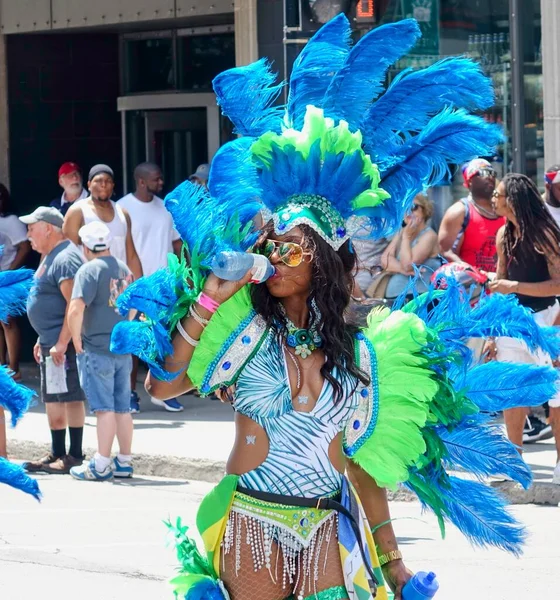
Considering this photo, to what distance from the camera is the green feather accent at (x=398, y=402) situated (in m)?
3.88

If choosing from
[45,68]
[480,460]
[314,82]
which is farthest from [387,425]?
[45,68]

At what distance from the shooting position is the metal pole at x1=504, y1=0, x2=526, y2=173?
1109cm

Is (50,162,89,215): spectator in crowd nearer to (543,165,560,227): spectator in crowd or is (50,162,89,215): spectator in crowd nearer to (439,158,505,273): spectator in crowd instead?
(439,158,505,273): spectator in crowd

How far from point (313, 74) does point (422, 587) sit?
5.07 feet

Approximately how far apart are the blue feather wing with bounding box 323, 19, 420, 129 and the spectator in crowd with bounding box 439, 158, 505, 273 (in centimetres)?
528

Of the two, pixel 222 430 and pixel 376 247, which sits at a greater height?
pixel 376 247

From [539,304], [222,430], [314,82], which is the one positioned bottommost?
[222,430]

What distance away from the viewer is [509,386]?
410 cm

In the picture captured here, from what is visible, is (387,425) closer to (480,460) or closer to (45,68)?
(480,460)

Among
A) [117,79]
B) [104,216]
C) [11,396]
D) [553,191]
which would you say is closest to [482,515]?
[11,396]

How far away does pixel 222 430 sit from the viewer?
10453mm

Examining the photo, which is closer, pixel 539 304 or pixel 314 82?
pixel 314 82

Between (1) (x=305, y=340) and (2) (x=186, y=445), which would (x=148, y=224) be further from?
(1) (x=305, y=340)

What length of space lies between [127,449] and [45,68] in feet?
22.5
